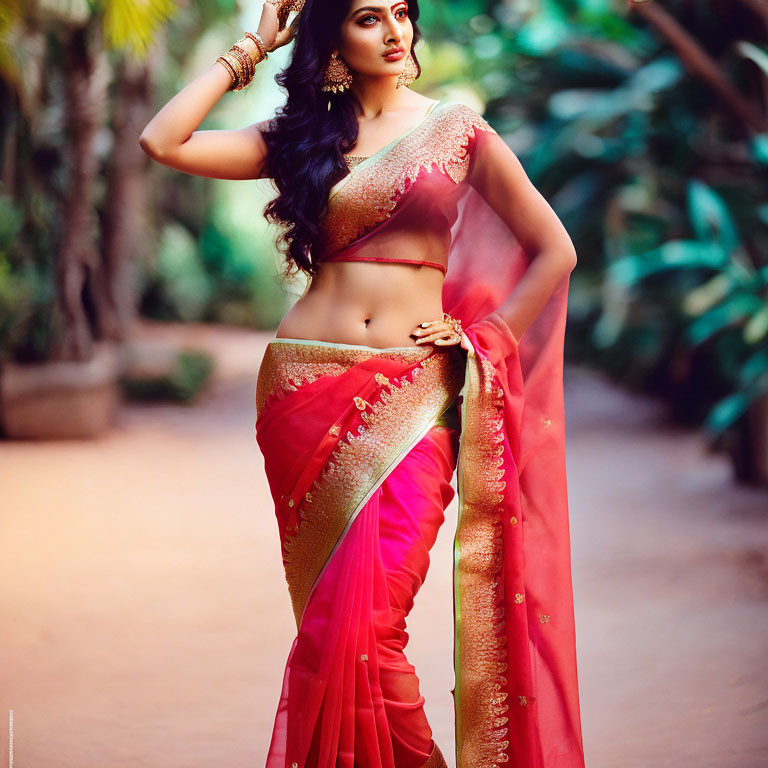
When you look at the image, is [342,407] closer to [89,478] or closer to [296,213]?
[296,213]

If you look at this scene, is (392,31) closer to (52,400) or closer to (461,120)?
(461,120)

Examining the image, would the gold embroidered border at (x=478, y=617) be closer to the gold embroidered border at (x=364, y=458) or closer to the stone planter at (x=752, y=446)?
the gold embroidered border at (x=364, y=458)

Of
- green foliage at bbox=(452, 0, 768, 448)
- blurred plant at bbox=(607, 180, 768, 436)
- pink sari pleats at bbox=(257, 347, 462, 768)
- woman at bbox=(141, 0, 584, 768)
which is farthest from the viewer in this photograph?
green foliage at bbox=(452, 0, 768, 448)

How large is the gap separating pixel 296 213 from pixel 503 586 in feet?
3.25

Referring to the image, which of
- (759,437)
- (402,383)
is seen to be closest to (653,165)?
(759,437)

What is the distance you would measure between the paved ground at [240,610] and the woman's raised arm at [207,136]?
1.87 m

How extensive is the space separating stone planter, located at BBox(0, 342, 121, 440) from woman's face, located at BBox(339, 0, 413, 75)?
7.10m

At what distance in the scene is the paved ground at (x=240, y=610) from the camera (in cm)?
361

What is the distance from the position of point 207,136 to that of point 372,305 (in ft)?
1.87

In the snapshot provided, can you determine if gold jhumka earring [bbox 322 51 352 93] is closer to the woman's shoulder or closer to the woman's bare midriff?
the woman's shoulder

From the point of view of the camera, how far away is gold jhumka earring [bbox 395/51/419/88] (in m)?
2.65

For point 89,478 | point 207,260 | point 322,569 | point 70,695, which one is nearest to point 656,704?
point 322,569

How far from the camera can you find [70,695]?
400cm

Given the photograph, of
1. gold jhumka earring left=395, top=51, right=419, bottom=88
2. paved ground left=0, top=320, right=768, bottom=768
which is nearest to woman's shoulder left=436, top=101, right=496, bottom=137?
gold jhumka earring left=395, top=51, right=419, bottom=88
